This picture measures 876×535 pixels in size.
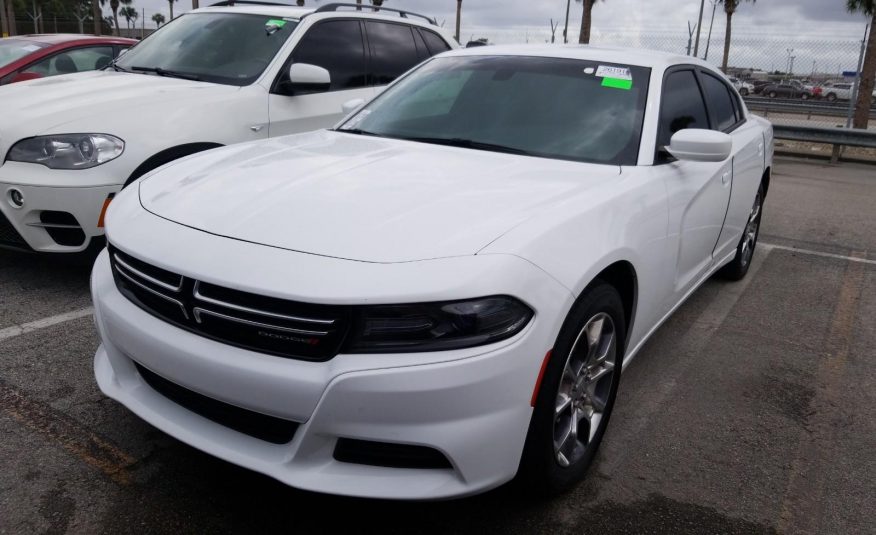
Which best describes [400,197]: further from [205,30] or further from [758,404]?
[205,30]

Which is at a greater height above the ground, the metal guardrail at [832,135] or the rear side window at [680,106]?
the rear side window at [680,106]

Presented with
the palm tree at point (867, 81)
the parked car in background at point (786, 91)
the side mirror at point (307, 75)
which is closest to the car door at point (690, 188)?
the side mirror at point (307, 75)

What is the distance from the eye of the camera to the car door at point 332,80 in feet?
16.8

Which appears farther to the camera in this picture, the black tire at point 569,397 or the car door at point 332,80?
the car door at point 332,80

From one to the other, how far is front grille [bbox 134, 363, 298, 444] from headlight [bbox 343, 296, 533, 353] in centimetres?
33

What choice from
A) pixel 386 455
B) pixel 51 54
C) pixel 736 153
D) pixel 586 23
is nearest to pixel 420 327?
pixel 386 455

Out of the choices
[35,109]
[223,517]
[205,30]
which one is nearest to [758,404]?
[223,517]

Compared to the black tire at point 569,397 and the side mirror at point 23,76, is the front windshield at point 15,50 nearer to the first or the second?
the side mirror at point 23,76

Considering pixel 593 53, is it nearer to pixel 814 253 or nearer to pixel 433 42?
pixel 433 42

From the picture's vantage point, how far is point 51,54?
7.37 meters

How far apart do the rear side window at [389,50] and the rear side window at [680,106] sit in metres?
2.82

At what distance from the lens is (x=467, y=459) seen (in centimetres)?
200

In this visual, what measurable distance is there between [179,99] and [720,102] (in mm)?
3433

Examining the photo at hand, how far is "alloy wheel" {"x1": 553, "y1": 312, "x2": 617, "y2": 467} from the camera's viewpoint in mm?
2432
